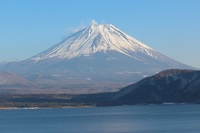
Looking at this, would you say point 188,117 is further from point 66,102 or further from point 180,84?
point 66,102

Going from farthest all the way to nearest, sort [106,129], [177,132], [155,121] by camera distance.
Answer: [155,121], [106,129], [177,132]

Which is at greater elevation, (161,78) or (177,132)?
(161,78)

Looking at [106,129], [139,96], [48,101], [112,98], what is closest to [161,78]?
[139,96]

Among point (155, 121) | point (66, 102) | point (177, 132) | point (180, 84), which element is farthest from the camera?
point (66, 102)

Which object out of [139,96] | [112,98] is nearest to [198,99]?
[139,96]

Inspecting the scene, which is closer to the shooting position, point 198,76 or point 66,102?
point 198,76

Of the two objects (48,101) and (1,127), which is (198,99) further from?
(1,127)
